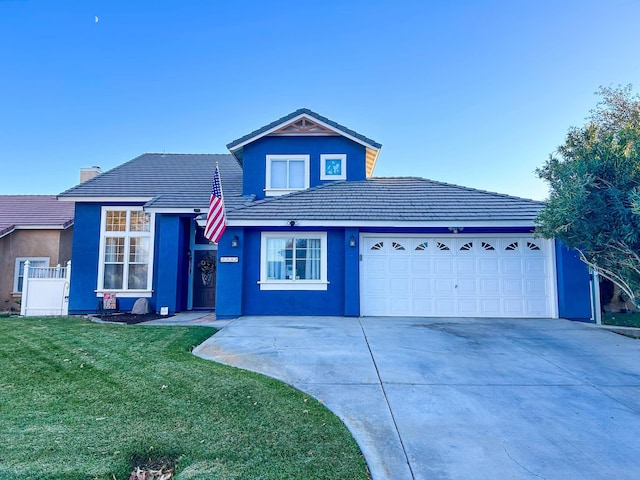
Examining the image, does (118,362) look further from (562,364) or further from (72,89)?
(72,89)

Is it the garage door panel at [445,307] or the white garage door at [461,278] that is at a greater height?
the white garage door at [461,278]

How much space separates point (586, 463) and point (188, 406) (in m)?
4.05

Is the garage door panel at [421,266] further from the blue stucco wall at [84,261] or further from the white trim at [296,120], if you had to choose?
the blue stucco wall at [84,261]

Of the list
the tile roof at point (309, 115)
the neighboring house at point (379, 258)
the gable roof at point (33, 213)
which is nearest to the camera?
the neighboring house at point (379, 258)

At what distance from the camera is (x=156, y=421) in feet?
12.7

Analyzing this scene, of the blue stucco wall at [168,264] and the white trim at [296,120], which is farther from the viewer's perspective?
the white trim at [296,120]

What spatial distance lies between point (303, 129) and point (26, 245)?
13155 mm

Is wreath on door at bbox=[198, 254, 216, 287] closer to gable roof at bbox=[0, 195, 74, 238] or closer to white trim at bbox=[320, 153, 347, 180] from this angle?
white trim at bbox=[320, 153, 347, 180]

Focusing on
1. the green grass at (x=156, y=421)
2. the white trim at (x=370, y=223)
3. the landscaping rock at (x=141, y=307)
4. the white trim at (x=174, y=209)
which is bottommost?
the green grass at (x=156, y=421)

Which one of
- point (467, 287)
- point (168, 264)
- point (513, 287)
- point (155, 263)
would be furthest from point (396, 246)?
point (155, 263)

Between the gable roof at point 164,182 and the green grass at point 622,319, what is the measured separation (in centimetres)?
1203

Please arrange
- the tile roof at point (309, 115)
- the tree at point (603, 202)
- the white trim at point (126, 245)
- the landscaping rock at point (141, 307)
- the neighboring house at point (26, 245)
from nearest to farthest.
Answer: the tree at point (603, 202)
the landscaping rock at point (141, 307)
the white trim at point (126, 245)
the tile roof at point (309, 115)
the neighboring house at point (26, 245)

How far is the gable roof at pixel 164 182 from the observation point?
1242cm

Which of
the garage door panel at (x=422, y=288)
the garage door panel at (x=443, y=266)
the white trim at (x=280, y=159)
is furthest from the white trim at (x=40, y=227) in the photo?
the garage door panel at (x=443, y=266)
